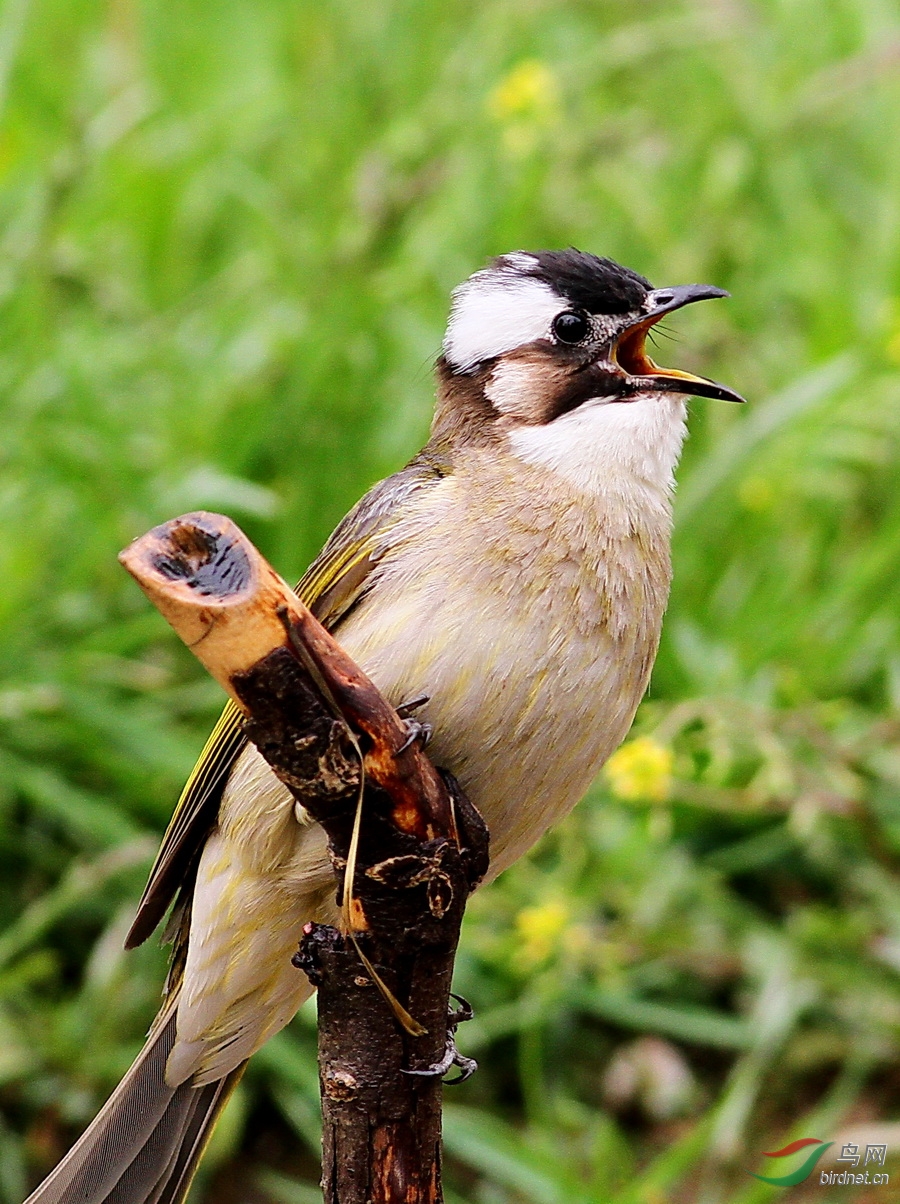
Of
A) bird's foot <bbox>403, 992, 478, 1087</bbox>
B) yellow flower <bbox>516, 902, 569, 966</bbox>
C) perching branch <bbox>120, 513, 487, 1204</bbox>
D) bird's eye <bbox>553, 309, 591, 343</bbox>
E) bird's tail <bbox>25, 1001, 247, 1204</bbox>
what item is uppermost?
bird's eye <bbox>553, 309, 591, 343</bbox>

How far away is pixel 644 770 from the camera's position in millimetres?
4031

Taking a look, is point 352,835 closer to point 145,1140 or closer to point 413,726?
point 413,726

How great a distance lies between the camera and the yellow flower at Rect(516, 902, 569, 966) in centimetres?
450

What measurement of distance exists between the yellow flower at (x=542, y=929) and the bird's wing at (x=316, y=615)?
1.39m

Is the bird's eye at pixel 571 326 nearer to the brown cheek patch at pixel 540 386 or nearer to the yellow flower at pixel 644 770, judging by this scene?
the brown cheek patch at pixel 540 386

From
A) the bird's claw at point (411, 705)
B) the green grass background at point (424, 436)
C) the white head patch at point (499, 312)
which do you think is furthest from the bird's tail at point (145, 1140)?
the white head patch at point (499, 312)

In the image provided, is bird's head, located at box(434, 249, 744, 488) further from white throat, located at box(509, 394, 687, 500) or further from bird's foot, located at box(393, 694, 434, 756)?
bird's foot, located at box(393, 694, 434, 756)

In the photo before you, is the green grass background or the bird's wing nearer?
the bird's wing

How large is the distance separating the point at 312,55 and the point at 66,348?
101 inches

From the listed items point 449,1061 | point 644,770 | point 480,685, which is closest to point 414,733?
point 480,685

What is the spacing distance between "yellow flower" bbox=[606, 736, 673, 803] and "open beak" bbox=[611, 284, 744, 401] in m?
1.02

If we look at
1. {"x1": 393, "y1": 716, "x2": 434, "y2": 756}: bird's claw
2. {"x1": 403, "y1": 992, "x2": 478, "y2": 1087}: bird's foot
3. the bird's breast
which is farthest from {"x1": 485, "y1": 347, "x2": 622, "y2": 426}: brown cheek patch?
{"x1": 403, "y1": 992, "x2": 478, "y2": 1087}: bird's foot

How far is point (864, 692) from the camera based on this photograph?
17.5 feet

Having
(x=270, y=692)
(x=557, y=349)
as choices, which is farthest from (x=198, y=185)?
(x=270, y=692)
